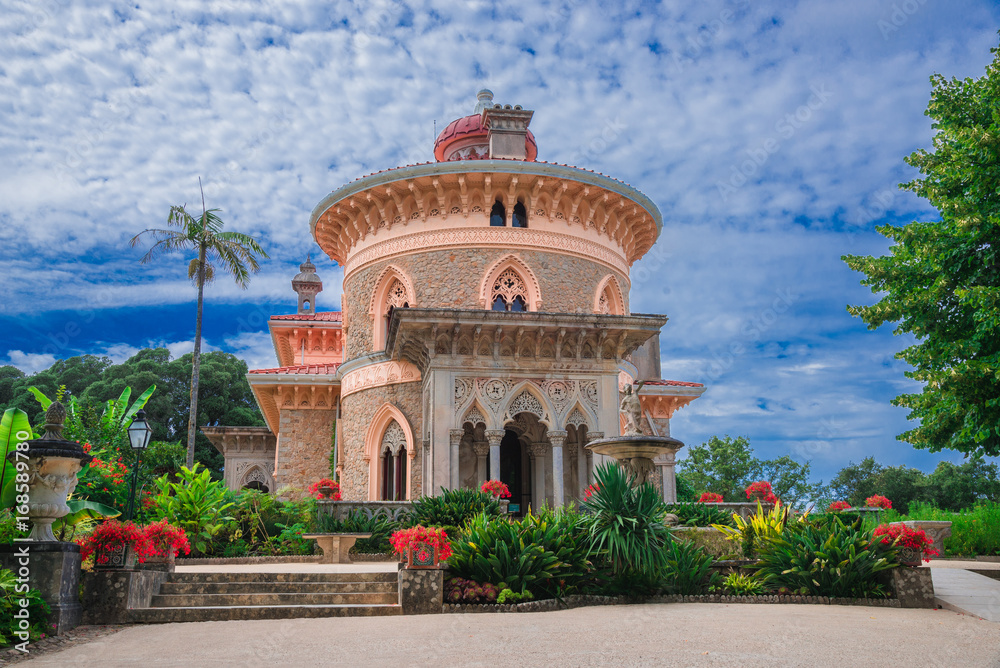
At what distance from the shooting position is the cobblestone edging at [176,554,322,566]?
1429cm

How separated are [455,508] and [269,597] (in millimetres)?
4150

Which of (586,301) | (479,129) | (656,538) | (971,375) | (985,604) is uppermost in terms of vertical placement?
(479,129)

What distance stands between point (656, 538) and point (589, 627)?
97.5 inches

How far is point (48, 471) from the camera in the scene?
8.05 m

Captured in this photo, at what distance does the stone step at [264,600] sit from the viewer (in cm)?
964

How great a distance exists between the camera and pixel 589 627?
25.1ft

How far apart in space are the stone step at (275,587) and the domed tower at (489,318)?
597 centimetres

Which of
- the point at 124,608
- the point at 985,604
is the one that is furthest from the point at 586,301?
the point at 124,608

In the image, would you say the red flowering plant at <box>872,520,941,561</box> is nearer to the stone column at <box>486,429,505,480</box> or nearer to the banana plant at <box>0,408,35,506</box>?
the stone column at <box>486,429,505,480</box>

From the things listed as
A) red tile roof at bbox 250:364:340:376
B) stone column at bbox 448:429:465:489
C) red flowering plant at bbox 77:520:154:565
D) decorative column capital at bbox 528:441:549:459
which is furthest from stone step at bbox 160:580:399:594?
red tile roof at bbox 250:364:340:376

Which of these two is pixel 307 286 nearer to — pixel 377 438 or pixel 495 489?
pixel 377 438

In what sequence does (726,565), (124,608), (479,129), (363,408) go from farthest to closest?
(479,129) → (363,408) → (726,565) → (124,608)

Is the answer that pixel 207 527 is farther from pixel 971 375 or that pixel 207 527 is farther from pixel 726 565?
pixel 971 375

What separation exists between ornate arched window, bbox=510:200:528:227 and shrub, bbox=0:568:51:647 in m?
14.9
